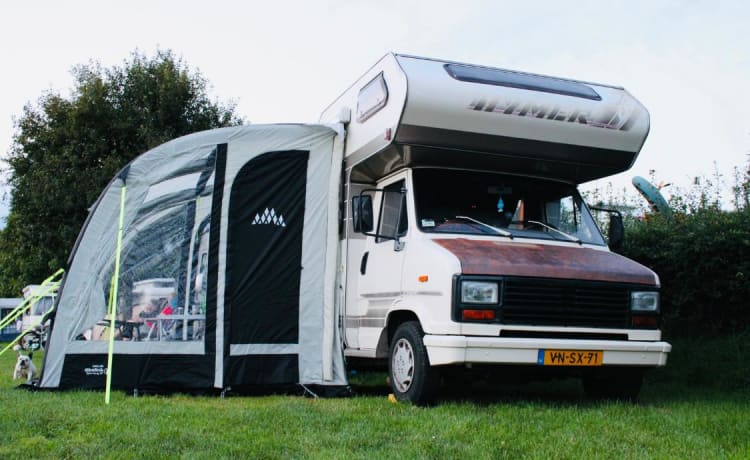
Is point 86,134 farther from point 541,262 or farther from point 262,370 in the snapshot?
point 541,262

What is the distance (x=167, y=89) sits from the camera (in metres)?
19.3

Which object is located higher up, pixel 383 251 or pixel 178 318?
pixel 383 251

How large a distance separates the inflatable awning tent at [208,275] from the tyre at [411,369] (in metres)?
1.20

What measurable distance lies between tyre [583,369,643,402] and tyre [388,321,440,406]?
1667mm

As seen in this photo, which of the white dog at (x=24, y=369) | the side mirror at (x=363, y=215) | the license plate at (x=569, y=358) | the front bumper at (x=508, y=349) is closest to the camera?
the front bumper at (x=508, y=349)

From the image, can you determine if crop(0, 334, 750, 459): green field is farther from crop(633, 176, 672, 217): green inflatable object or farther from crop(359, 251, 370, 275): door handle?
crop(633, 176, 672, 217): green inflatable object

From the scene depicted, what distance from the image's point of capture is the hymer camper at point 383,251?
254 inches

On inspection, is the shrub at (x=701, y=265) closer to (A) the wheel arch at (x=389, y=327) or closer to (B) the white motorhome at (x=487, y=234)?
(B) the white motorhome at (x=487, y=234)

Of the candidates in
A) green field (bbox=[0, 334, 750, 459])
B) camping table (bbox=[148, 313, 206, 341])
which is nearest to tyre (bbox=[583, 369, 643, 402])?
green field (bbox=[0, 334, 750, 459])

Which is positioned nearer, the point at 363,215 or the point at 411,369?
the point at 411,369

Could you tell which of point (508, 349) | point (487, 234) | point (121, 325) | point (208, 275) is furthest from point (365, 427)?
point (121, 325)

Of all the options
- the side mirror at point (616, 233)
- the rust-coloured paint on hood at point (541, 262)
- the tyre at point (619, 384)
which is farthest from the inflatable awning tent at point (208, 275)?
the side mirror at point (616, 233)

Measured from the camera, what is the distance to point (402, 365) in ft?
22.7

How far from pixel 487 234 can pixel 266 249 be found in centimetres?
244
